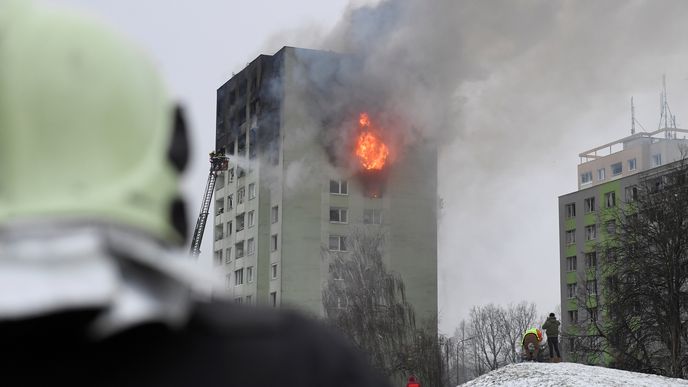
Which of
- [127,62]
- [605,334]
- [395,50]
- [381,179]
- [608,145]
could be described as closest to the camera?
[127,62]

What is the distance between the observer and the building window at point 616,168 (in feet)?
354

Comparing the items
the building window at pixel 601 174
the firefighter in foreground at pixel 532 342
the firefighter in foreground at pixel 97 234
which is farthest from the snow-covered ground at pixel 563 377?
the building window at pixel 601 174

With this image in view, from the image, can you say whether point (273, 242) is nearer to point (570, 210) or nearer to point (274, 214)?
point (274, 214)

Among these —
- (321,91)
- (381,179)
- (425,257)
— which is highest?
(321,91)

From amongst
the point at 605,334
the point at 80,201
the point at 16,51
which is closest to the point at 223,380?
the point at 80,201

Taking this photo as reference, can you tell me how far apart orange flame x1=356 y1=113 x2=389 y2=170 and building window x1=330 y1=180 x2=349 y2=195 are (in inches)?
229

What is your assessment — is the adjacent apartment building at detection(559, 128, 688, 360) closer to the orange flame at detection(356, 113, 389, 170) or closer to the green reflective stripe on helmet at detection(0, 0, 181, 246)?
the orange flame at detection(356, 113, 389, 170)

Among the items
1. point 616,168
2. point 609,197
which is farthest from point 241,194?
point 616,168

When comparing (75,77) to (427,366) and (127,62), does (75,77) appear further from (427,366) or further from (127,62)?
(427,366)

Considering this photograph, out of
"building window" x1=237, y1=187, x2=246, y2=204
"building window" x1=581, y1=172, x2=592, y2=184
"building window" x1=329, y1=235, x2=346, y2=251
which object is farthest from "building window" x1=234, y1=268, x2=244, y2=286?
"building window" x1=581, y1=172, x2=592, y2=184

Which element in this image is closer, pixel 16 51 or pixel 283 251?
pixel 16 51

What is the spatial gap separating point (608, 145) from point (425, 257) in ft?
134

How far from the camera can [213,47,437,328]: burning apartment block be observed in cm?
Result: 7125

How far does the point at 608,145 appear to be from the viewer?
359ft
